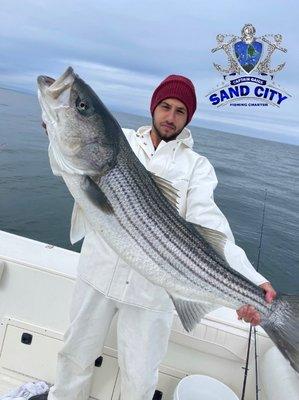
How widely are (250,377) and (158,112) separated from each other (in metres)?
2.75

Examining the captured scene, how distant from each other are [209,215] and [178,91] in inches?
45.0

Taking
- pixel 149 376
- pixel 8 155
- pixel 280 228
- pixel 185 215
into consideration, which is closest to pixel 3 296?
pixel 149 376

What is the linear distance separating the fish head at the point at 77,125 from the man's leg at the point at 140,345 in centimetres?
137

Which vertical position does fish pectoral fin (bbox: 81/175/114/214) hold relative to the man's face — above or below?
below

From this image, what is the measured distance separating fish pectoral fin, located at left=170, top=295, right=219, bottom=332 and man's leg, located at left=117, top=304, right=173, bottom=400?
1.26 ft

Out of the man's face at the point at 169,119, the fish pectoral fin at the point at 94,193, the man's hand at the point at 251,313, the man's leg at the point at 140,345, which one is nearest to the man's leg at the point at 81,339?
the man's leg at the point at 140,345

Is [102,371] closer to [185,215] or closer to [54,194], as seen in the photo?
[185,215]

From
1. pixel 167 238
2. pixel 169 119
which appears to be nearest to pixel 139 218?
pixel 167 238

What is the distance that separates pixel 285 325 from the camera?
2865 millimetres

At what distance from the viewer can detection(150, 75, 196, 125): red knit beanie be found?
3.64 metres

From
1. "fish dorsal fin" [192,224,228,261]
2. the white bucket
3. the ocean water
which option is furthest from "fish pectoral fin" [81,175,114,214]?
the ocean water

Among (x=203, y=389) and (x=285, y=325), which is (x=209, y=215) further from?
(x=203, y=389)

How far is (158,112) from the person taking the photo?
3.71m

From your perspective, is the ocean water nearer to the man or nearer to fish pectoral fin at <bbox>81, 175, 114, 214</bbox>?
the man
